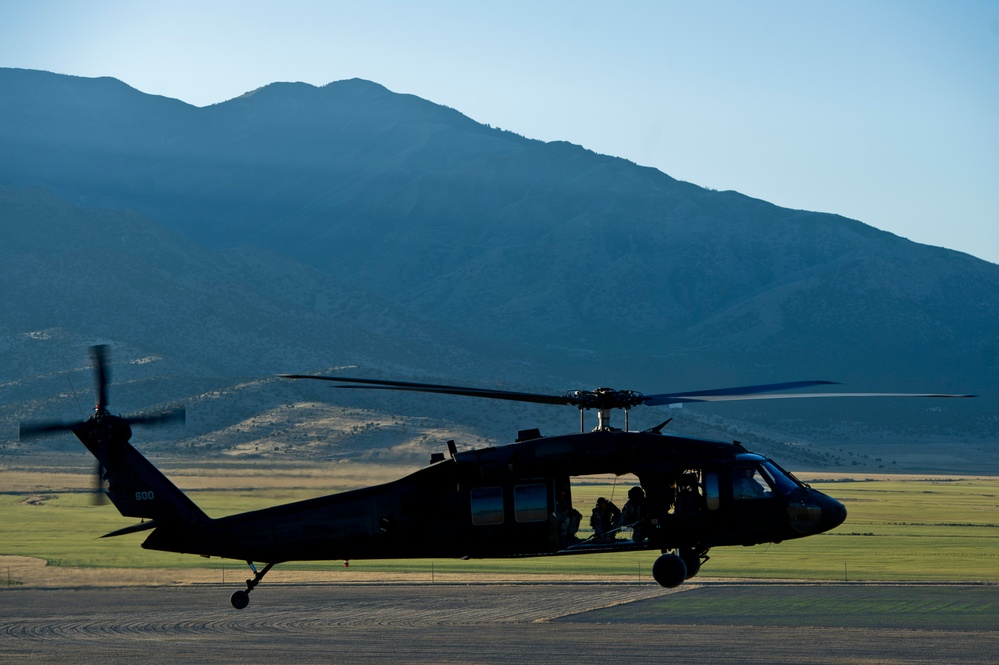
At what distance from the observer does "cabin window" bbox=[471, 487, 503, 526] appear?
31156 millimetres

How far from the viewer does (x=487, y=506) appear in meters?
31.3

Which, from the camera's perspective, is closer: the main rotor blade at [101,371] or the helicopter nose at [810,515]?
the helicopter nose at [810,515]

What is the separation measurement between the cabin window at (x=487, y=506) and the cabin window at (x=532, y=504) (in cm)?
44

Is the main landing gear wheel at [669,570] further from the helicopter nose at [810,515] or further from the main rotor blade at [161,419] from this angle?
the main rotor blade at [161,419]

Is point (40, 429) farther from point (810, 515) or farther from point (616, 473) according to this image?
point (810, 515)

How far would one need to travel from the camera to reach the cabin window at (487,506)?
31.2 metres

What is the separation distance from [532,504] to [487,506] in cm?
109

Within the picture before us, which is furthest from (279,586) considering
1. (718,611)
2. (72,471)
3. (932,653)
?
(72,471)

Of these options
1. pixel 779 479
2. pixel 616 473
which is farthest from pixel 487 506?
pixel 779 479

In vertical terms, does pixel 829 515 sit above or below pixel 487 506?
below

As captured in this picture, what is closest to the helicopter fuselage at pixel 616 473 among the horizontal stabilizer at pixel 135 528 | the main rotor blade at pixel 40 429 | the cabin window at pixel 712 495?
the cabin window at pixel 712 495

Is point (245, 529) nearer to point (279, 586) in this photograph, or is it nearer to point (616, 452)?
point (616, 452)

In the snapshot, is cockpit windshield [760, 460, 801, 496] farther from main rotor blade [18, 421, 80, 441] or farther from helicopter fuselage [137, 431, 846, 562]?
main rotor blade [18, 421, 80, 441]

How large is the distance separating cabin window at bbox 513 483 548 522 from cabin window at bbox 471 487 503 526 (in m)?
0.44
